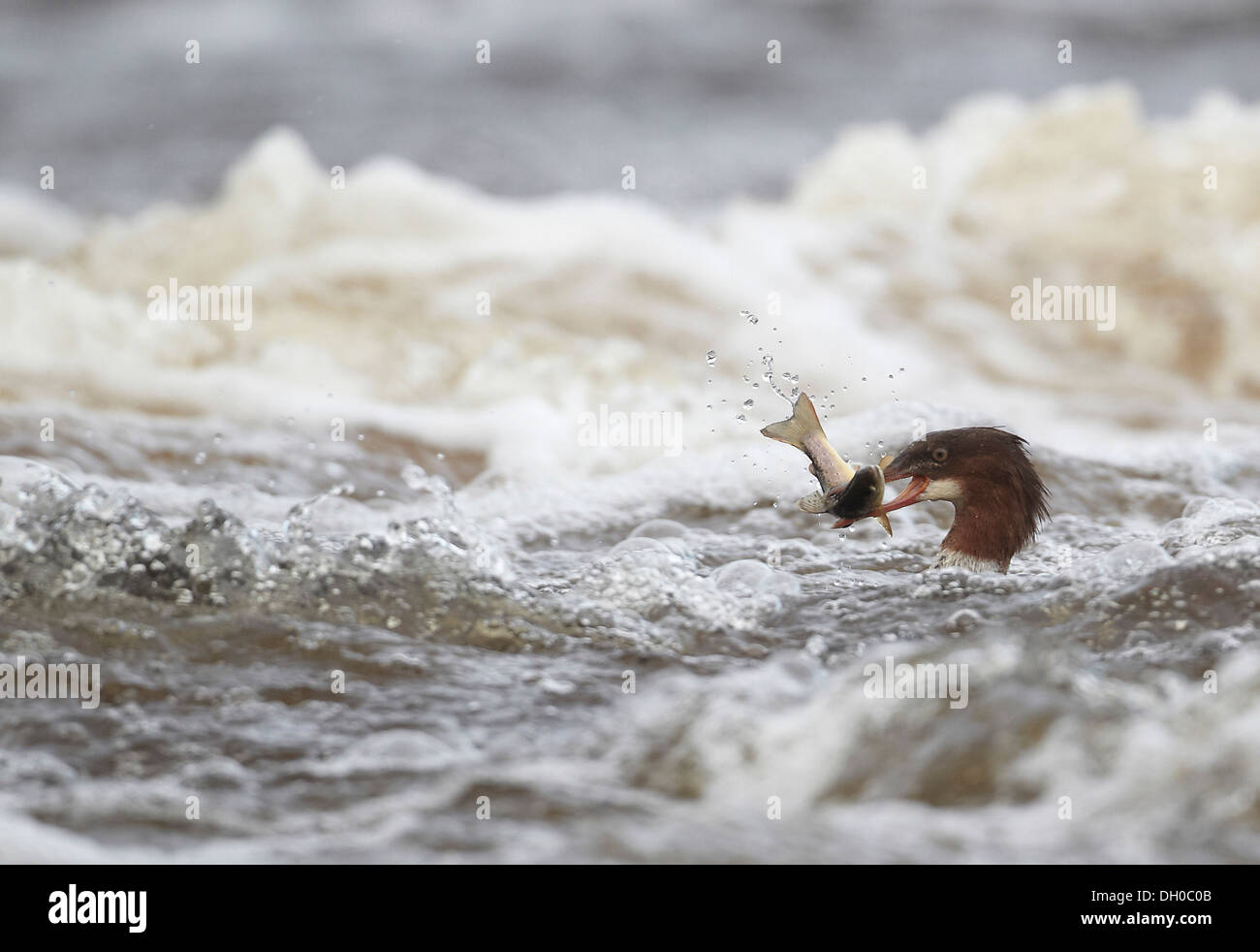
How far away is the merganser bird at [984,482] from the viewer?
2.88 m

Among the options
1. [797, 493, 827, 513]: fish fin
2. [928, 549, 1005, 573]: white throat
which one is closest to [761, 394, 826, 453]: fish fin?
[797, 493, 827, 513]: fish fin

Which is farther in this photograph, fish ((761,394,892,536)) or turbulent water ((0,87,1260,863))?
fish ((761,394,892,536))

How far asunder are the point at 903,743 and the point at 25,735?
1.49 m

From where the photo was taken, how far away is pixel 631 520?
4.17 metres

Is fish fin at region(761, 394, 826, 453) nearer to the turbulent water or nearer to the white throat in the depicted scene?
the turbulent water

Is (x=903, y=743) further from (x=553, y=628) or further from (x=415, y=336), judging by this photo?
(x=415, y=336)

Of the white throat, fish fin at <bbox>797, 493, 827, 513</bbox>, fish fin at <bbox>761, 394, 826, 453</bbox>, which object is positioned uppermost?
fish fin at <bbox>761, 394, 826, 453</bbox>

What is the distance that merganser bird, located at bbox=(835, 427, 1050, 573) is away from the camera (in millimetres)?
2883

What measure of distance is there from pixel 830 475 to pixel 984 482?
1.33 ft

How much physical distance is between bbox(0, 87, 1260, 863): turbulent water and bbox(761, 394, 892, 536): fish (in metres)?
0.25

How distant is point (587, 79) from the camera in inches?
292

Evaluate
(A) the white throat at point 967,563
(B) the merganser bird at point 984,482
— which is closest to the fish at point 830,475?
(B) the merganser bird at point 984,482

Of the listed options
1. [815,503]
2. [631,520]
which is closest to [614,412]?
[631,520]

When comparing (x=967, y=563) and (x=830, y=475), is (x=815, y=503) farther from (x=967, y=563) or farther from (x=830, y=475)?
(x=967, y=563)
